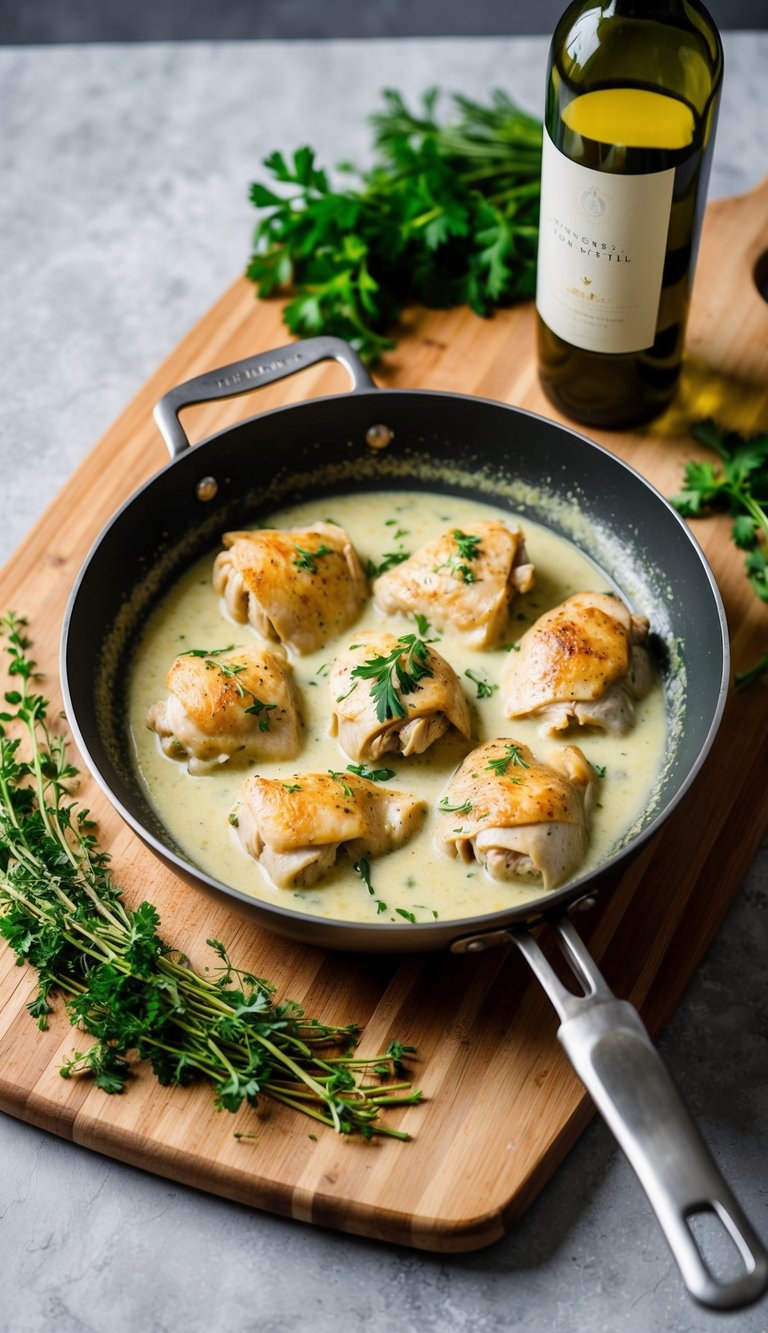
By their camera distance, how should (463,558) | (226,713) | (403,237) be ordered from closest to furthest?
(226,713) < (463,558) < (403,237)

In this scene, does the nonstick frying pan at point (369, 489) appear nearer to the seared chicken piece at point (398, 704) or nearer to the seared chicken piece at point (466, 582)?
the seared chicken piece at point (466, 582)

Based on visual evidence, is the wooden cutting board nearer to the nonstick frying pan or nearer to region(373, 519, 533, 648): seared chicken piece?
the nonstick frying pan

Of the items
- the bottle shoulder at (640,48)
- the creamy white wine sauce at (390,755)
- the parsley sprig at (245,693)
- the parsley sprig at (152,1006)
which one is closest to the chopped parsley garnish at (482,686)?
the creamy white wine sauce at (390,755)

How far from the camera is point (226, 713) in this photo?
2699mm

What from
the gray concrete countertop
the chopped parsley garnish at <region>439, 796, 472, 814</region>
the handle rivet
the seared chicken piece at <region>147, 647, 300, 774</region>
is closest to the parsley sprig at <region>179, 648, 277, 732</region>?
the seared chicken piece at <region>147, 647, 300, 774</region>

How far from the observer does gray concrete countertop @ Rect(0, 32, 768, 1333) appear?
236cm

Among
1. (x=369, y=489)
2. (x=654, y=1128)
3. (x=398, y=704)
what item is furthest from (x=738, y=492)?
(x=654, y=1128)

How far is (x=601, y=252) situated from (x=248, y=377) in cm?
82

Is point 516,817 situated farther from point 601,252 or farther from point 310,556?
point 601,252

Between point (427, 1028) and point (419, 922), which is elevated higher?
point (419, 922)

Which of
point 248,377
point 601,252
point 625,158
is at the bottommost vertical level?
point 248,377

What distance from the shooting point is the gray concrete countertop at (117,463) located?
2.36 metres

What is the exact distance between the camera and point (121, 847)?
108 inches

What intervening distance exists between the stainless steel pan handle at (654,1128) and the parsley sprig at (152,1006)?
42cm
